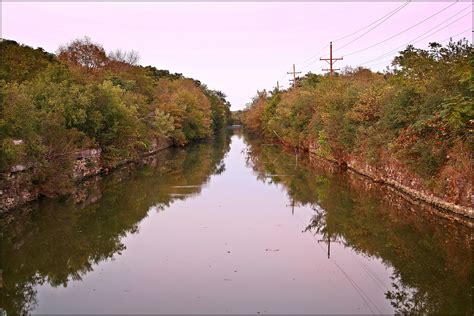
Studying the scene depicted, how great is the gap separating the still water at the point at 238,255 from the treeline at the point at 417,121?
75.5 inches

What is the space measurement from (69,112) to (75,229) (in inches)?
475

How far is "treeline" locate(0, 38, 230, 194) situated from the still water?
7.71 feet

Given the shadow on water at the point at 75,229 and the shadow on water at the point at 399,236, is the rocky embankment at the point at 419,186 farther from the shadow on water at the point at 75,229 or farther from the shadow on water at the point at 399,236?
the shadow on water at the point at 75,229

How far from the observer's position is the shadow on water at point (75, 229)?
13.4 m

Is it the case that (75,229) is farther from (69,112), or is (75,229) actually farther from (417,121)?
(417,121)

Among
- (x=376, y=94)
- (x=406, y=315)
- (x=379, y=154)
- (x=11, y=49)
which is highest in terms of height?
(x=11, y=49)

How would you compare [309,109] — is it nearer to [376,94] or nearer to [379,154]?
[376,94]

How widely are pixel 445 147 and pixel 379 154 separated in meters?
7.78

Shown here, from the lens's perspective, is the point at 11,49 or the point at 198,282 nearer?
the point at 198,282

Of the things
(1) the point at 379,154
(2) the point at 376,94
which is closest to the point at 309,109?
(2) the point at 376,94

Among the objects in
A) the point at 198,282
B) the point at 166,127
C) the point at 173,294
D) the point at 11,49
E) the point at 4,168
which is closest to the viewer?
the point at 173,294

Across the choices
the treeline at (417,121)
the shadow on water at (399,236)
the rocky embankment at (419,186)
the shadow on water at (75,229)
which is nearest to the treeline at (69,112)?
the shadow on water at (75,229)

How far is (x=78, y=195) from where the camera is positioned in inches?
998

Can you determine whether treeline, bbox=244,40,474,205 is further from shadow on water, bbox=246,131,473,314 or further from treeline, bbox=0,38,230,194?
treeline, bbox=0,38,230,194
